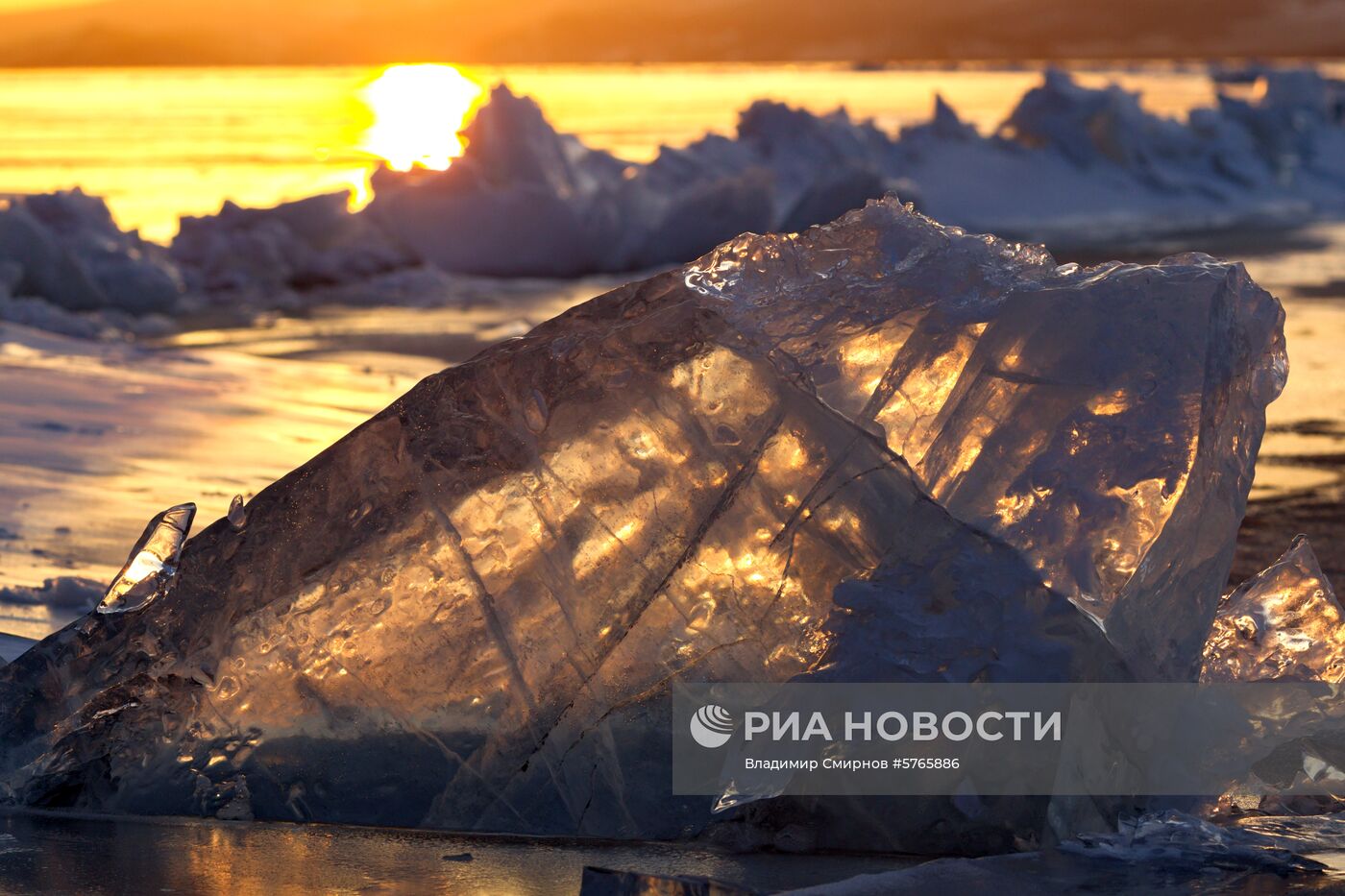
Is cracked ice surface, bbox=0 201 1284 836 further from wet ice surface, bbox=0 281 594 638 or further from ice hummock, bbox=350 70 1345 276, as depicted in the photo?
ice hummock, bbox=350 70 1345 276

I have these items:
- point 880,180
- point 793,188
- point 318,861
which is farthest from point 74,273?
point 318,861

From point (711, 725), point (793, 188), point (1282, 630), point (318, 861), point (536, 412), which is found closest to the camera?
point (318, 861)

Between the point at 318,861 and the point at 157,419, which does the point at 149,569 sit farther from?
the point at 157,419

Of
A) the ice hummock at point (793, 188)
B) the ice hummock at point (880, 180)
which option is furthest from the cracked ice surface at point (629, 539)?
the ice hummock at point (793, 188)

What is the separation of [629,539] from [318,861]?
68 centimetres

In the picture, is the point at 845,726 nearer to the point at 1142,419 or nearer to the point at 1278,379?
the point at 1142,419

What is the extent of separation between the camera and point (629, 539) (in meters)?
2.57

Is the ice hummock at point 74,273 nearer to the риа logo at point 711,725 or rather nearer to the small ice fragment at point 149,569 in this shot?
the small ice fragment at point 149,569

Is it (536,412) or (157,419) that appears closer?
(536,412)

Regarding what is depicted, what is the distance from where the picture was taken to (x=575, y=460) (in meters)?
2.60

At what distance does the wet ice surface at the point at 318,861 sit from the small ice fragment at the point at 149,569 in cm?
36

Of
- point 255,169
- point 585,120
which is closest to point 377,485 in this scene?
point 255,169

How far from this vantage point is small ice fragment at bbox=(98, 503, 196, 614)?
267 centimetres

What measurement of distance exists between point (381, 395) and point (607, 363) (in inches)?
164
